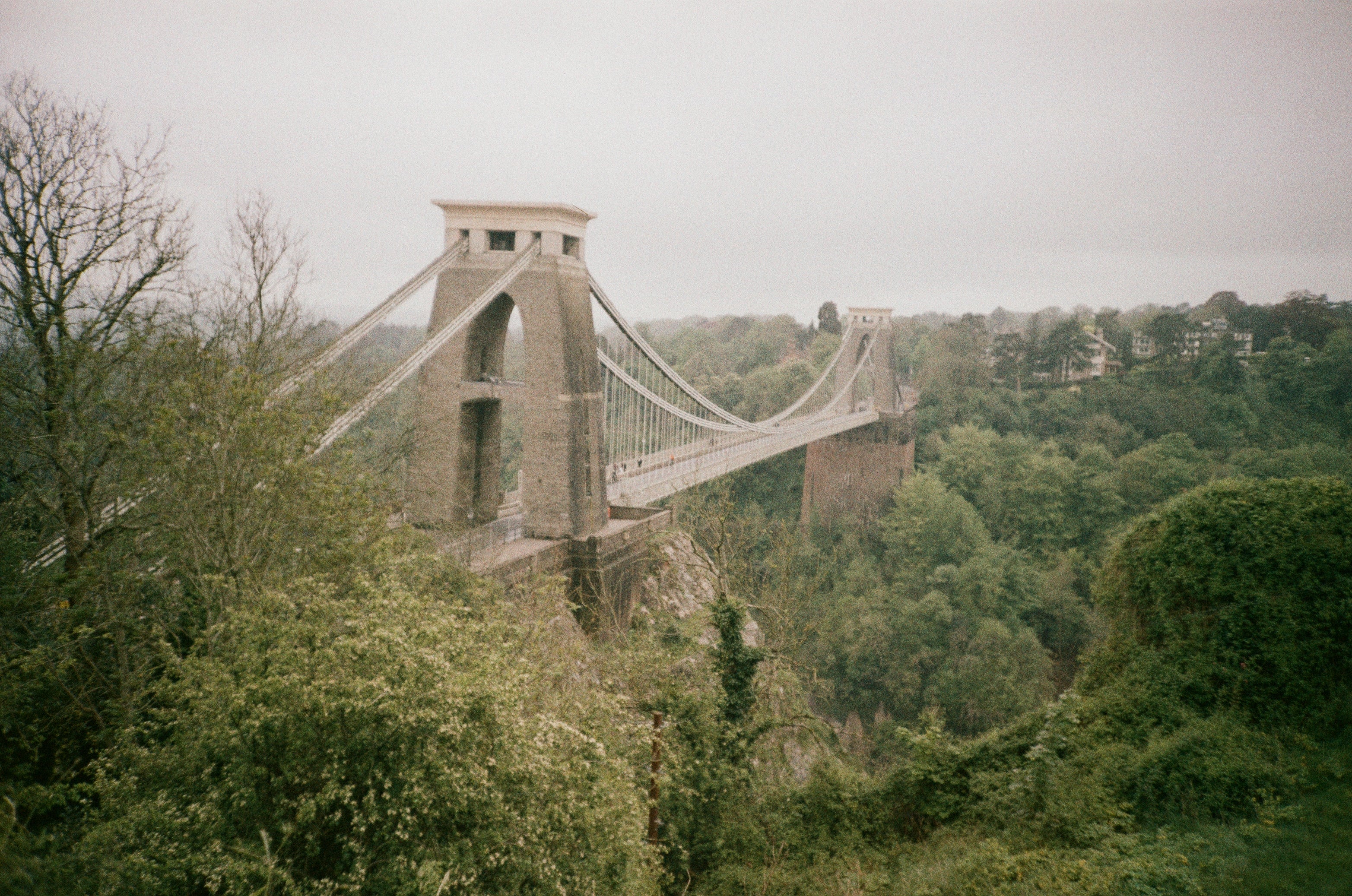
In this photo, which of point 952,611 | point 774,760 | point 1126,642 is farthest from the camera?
point 952,611

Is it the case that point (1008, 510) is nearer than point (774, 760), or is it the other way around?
point (774, 760)

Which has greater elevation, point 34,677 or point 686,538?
point 34,677

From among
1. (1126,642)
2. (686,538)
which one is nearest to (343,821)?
(1126,642)

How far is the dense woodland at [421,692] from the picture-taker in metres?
3.57

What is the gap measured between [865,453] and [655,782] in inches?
947

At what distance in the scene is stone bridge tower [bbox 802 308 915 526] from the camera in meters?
27.2

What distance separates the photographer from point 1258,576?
6.36 meters

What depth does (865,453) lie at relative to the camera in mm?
28547

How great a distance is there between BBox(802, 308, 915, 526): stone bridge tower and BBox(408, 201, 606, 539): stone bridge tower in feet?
54.2

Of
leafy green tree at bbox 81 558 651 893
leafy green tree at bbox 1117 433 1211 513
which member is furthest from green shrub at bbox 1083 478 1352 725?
leafy green tree at bbox 1117 433 1211 513

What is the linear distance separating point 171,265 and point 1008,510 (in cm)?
2341

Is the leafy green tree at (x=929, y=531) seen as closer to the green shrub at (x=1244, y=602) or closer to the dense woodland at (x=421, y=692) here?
the dense woodland at (x=421, y=692)

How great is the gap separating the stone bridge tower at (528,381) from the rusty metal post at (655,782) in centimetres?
520

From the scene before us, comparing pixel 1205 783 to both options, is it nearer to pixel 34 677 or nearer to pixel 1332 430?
pixel 34 677
